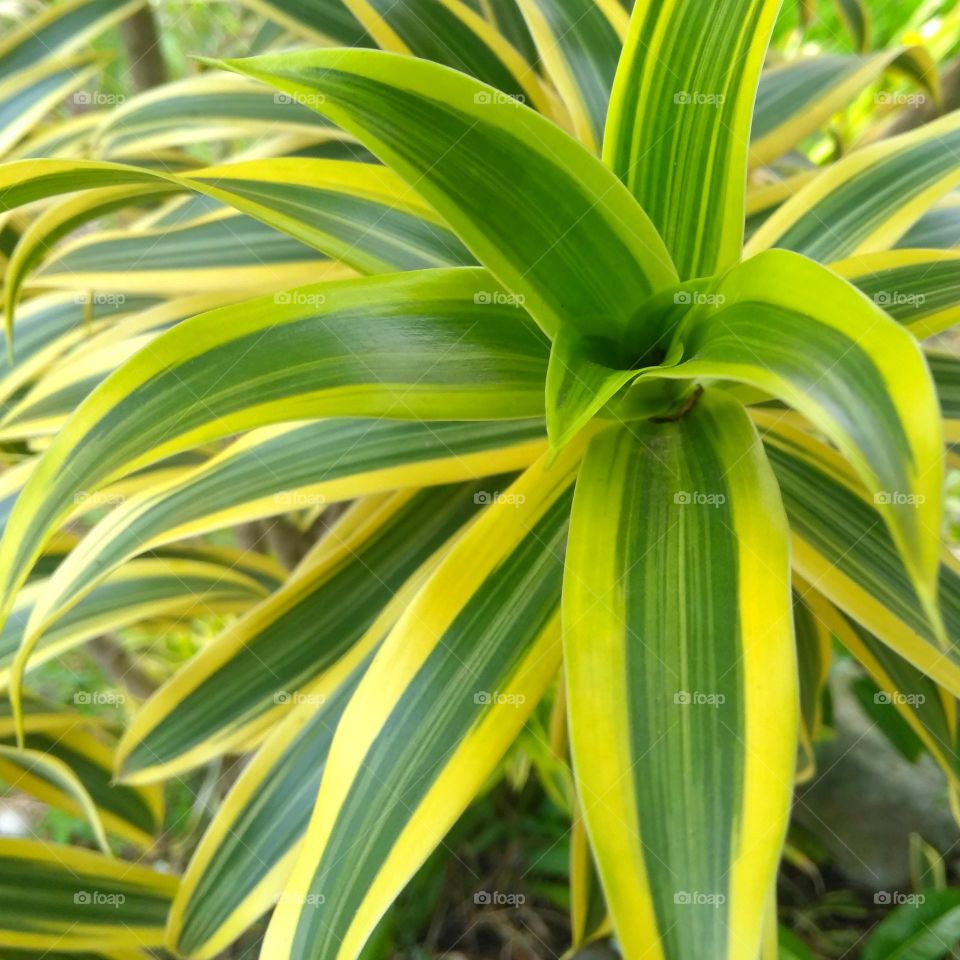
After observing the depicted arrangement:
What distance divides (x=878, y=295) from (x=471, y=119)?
0.83 ft

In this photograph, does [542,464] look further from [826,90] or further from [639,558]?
[826,90]

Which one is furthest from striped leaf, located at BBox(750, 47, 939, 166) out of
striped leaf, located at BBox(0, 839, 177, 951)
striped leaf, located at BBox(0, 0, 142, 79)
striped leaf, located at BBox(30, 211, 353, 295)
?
striped leaf, located at BBox(0, 839, 177, 951)

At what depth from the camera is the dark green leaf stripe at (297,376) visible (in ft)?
1.12

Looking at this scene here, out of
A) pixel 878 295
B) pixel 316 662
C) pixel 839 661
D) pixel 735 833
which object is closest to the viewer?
pixel 735 833

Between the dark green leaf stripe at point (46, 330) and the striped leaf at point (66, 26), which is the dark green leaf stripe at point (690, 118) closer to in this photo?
the dark green leaf stripe at point (46, 330)

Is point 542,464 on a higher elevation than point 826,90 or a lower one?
lower

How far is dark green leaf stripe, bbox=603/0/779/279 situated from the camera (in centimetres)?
40

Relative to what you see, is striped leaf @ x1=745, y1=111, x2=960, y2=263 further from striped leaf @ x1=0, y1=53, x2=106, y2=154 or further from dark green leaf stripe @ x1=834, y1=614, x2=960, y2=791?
striped leaf @ x1=0, y1=53, x2=106, y2=154

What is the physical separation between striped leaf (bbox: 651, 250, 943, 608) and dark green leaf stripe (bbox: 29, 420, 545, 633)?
0.18 metres

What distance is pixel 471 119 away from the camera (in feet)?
1.16

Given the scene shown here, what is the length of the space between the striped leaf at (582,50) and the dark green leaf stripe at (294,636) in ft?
0.93

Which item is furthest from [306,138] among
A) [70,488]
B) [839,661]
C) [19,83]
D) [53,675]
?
[53,675]

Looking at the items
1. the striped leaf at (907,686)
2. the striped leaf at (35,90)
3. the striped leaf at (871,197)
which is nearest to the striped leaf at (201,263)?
the striped leaf at (35,90)

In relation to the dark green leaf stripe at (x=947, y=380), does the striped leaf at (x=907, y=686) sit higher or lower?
lower
